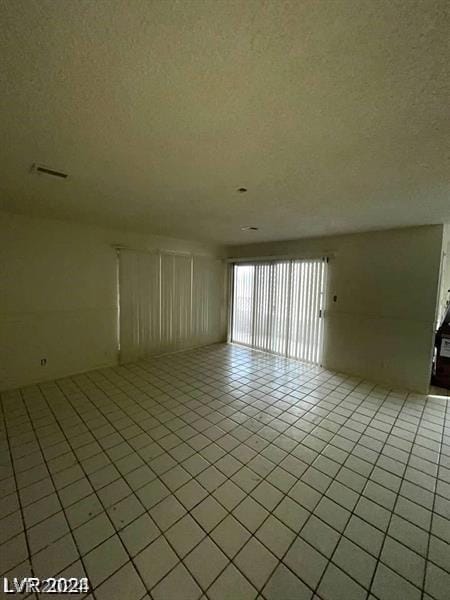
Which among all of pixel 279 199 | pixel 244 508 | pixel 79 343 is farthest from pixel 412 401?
pixel 79 343

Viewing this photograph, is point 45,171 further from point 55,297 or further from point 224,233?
point 224,233

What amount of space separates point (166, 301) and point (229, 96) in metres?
4.18

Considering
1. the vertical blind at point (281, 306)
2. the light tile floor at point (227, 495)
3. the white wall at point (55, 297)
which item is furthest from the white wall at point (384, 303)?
the white wall at point (55, 297)

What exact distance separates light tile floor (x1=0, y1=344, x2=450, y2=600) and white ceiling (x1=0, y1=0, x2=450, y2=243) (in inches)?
93.7

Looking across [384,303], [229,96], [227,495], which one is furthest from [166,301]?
[229,96]

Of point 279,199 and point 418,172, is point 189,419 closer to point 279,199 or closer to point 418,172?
point 279,199

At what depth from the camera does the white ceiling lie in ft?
2.64

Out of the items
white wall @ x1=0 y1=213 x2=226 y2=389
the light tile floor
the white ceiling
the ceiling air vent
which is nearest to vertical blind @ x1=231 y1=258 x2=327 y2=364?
the light tile floor

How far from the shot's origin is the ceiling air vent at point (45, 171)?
1.92 meters

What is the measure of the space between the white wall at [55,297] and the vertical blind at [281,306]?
8.42ft

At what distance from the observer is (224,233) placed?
4430 mm

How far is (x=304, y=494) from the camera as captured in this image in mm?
1794

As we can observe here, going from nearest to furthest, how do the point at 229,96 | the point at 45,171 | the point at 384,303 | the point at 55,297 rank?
the point at 229,96 < the point at 45,171 < the point at 55,297 < the point at 384,303

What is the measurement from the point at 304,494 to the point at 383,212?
2.95 meters
